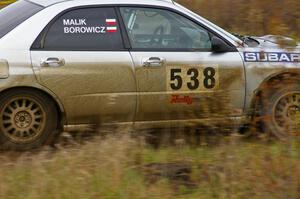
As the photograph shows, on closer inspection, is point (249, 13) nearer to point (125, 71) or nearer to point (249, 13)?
point (249, 13)

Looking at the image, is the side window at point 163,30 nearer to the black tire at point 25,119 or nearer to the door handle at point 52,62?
the door handle at point 52,62

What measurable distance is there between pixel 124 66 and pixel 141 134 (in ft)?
2.32

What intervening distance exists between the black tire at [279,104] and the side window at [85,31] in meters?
1.60

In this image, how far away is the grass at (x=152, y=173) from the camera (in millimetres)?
4578

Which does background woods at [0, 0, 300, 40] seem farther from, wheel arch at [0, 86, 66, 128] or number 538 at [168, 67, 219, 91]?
wheel arch at [0, 86, 66, 128]

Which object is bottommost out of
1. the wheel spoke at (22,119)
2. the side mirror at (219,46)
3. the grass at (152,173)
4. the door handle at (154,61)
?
the grass at (152,173)

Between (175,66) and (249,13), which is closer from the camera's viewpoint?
(175,66)

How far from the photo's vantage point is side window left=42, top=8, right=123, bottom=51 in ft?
21.0

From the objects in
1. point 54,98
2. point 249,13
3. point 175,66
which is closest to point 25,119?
point 54,98

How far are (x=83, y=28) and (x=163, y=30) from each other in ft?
2.80

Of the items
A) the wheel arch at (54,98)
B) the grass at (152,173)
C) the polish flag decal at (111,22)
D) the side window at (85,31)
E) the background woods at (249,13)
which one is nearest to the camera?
the grass at (152,173)

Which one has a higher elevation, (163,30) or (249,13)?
(249,13)

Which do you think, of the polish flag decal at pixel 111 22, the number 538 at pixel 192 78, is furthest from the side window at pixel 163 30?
the number 538 at pixel 192 78

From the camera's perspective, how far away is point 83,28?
21.3 feet
